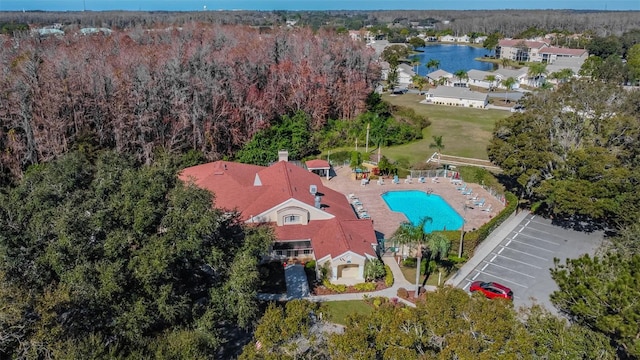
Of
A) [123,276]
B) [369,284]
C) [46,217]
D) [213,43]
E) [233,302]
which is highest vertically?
[213,43]

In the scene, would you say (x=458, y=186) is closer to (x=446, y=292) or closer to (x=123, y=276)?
(x=446, y=292)

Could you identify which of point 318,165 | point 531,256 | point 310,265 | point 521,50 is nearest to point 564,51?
point 521,50

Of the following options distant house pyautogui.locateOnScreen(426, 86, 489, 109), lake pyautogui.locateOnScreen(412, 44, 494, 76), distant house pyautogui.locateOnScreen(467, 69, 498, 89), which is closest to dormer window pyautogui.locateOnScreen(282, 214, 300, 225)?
distant house pyautogui.locateOnScreen(426, 86, 489, 109)

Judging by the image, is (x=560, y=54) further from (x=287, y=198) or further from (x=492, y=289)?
(x=287, y=198)

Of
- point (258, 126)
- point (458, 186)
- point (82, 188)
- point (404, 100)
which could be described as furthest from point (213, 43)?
point (82, 188)

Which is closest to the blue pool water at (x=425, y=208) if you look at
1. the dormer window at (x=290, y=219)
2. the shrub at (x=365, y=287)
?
the dormer window at (x=290, y=219)
